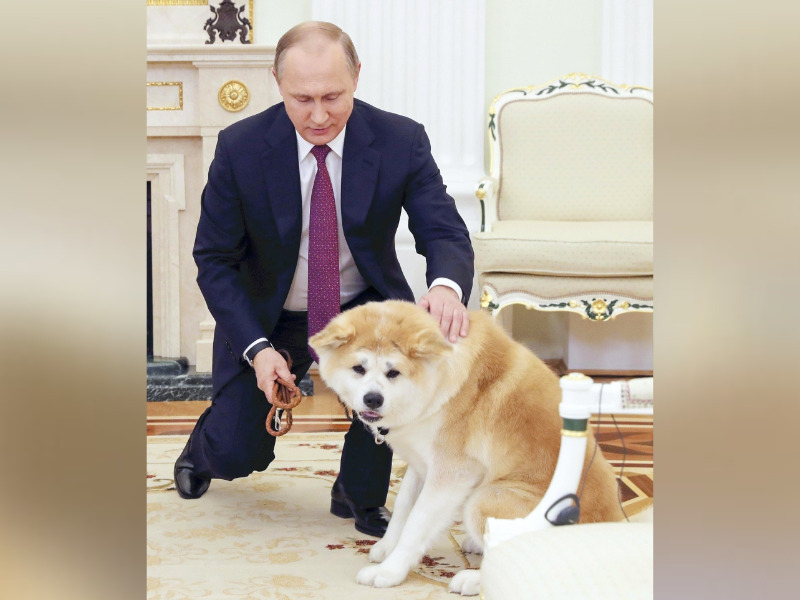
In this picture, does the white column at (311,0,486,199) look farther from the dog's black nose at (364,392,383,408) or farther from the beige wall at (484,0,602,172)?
the dog's black nose at (364,392,383,408)

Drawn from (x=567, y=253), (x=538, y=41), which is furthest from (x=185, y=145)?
(x=567, y=253)

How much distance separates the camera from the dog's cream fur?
1604 mm

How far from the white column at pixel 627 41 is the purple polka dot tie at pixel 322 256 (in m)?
2.70

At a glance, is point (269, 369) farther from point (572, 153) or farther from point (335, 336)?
point (572, 153)

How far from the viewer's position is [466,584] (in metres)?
1.62

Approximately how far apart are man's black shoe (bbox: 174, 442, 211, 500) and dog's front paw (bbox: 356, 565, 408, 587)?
0.81 metres

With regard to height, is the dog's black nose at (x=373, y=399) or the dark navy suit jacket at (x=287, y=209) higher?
the dark navy suit jacket at (x=287, y=209)

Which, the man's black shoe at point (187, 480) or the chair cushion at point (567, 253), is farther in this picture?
the chair cushion at point (567, 253)

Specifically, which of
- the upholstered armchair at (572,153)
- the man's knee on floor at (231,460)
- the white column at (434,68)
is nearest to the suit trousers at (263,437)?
the man's knee on floor at (231,460)

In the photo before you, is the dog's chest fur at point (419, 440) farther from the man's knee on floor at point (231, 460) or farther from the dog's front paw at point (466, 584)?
the man's knee on floor at point (231, 460)

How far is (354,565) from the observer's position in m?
1.81

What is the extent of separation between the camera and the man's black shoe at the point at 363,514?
2039mm

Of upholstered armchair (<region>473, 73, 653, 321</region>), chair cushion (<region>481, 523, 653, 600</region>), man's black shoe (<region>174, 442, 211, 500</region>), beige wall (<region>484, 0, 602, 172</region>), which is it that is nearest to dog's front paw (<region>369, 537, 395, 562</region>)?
man's black shoe (<region>174, 442, 211, 500</region>)
